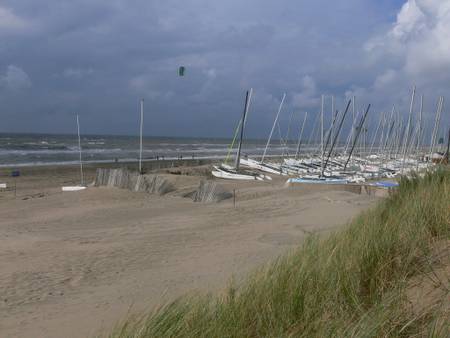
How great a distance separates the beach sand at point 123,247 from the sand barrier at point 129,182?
24.4 inches

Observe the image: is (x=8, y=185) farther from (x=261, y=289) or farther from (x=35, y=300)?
(x=261, y=289)

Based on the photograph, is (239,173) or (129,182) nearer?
(129,182)

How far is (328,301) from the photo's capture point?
12.7ft

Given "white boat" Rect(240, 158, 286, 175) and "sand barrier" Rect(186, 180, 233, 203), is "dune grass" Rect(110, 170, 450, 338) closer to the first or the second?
"sand barrier" Rect(186, 180, 233, 203)

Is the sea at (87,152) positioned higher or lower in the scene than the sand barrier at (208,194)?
lower

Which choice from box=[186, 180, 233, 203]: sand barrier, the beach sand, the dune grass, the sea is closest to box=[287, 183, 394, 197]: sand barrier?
the beach sand

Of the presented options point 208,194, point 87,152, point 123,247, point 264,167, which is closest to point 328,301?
point 123,247

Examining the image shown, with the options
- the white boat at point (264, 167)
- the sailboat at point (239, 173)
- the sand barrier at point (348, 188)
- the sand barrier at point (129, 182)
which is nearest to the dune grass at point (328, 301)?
the sand barrier at point (129, 182)

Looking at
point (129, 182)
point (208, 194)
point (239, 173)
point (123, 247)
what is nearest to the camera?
point (123, 247)

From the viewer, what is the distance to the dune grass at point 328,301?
10.9ft

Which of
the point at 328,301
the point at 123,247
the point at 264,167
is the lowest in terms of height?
the point at 264,167

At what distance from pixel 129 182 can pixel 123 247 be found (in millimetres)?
10423

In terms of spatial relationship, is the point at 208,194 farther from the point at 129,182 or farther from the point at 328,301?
the point at 328,301

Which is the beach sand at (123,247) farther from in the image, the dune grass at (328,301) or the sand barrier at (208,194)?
the dune grass at (328,301)
